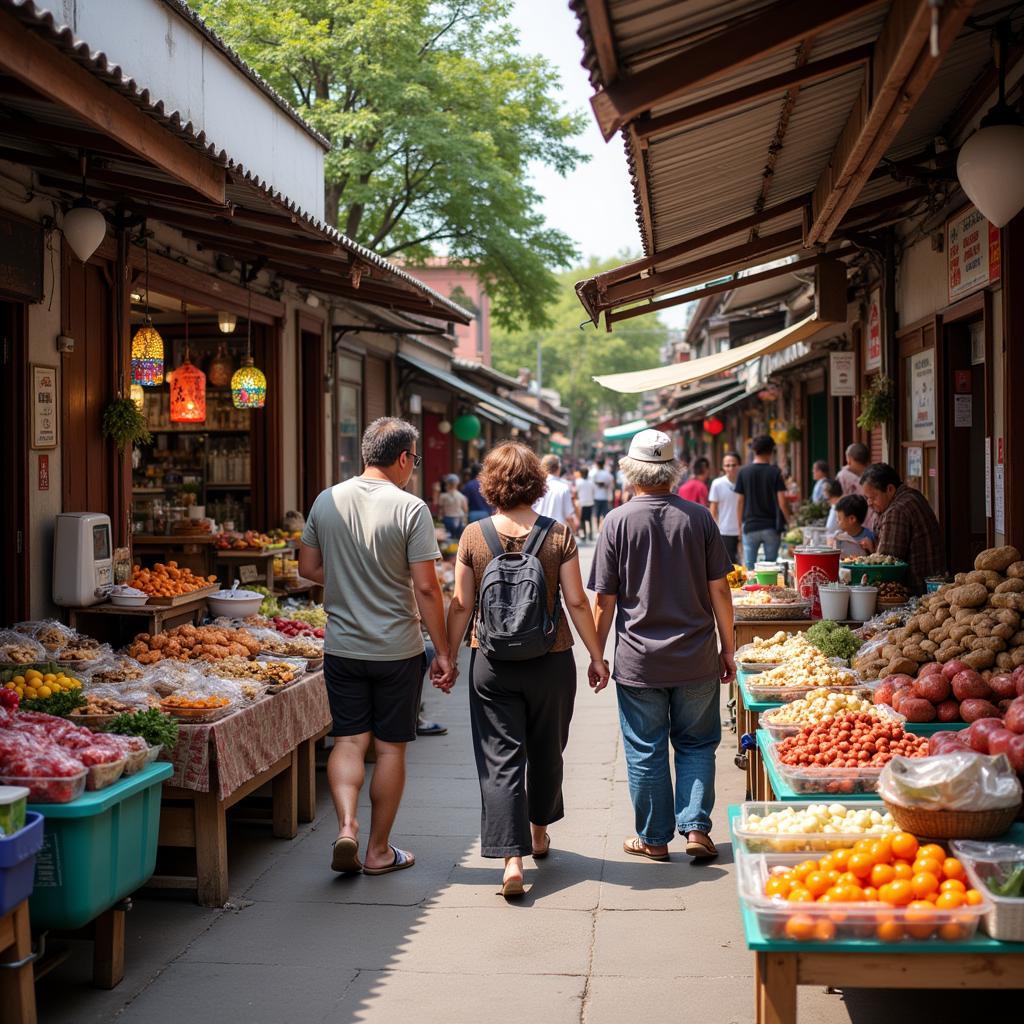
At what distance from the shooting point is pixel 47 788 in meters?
4.42

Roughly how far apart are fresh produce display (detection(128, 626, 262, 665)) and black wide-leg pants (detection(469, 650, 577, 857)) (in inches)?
90.3

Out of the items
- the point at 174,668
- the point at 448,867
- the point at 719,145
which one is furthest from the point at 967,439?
the point at 174,668

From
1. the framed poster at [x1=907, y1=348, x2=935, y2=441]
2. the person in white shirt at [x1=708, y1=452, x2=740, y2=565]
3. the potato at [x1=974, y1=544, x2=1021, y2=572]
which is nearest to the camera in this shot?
the potato at [x1=974, y1=544, x2=1021, y2=572]

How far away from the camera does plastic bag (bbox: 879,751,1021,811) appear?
382 cm

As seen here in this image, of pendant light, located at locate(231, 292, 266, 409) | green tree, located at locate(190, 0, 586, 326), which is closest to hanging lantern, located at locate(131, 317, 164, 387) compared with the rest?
pendant light, located at locate(231, 292, 266, 409)

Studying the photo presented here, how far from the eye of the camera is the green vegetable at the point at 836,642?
6.59 metres

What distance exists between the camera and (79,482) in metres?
7.98

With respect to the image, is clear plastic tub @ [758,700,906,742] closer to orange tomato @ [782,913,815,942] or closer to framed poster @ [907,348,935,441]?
orange tomato @ [782,913,815,942]

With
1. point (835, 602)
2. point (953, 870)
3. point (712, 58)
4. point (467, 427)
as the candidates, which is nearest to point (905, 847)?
point (953, 870)

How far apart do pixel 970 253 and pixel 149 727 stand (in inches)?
226

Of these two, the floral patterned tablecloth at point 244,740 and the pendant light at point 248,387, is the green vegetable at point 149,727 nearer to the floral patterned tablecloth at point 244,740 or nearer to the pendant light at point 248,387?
the floral patterned tablecloth at point 244,740

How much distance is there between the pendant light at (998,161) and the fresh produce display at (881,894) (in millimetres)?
3341

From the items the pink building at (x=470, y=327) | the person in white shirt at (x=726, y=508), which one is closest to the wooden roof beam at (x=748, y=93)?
the person in white shirt at (x=726, y=508)

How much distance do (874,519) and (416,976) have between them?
5.91 metres
